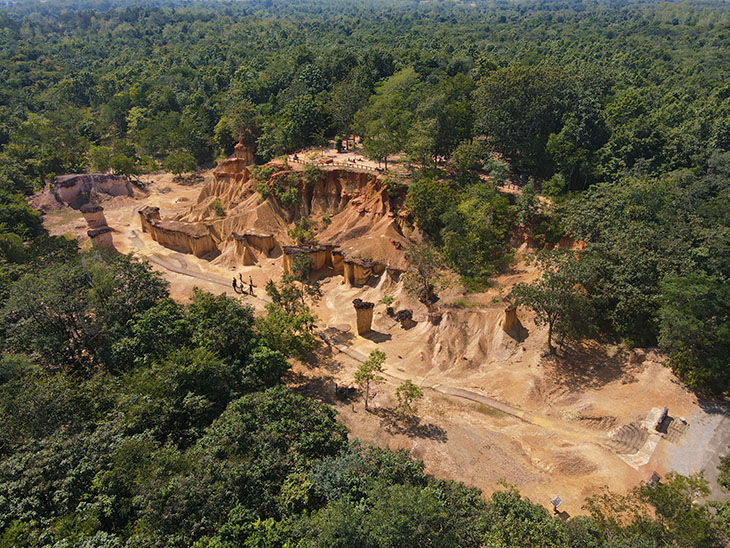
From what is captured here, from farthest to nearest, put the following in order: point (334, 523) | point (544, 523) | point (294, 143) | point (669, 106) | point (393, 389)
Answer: point (294, 143)
point (669, 106)
point (393, 389)
point (544, 523)
point (334, 523)

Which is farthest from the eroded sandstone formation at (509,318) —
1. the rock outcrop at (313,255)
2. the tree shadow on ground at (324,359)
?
the rock outcrop at (313,255)

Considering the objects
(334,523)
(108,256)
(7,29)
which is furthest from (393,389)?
(7,29)

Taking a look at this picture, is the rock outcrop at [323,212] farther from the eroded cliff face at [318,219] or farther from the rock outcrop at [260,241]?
the rock outcrop at [260,241]

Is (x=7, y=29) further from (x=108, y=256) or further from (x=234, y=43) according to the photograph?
(x=108, y=256)

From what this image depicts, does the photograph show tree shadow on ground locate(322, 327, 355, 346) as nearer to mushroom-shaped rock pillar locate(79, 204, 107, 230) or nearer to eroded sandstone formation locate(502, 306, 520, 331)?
eroded sandstone formation locate(502, 306, 520, 331)

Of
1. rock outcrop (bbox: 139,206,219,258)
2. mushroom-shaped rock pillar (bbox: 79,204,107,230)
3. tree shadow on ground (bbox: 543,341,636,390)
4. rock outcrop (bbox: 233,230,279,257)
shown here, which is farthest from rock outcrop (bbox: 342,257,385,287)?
mushroom-shaped rock pillar (bbox: 79,204,107,230)

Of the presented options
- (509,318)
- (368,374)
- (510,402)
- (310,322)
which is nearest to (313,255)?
(310,322)

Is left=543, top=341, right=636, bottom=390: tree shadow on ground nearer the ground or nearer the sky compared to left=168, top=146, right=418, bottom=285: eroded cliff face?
nearer the ground

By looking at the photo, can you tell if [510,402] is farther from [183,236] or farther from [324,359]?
[183,236]
